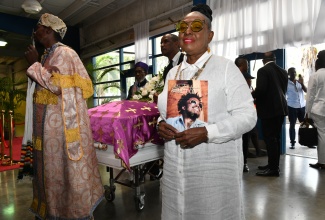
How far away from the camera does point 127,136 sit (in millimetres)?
2244

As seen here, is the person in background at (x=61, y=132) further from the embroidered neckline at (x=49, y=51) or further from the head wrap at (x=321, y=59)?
the head wrap at (x=321, y=59)

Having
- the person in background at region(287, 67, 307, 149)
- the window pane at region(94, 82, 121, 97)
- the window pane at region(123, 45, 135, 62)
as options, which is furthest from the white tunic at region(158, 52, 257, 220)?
the window pane at region(94, 82, 121, 97)

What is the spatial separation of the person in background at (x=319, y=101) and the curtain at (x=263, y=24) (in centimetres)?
39

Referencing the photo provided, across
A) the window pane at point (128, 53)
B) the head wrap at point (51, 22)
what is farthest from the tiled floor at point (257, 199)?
the window pane at point (128, 53)

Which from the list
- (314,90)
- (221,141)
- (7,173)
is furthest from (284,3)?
Answer: (7,173)

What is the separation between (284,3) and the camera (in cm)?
431

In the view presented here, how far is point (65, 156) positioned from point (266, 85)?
2811 mm

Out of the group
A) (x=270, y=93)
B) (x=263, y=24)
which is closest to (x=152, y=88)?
(x=270, y=93)

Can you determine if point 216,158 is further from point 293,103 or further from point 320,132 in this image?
point 293,103

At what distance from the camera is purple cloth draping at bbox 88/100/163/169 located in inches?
87.0

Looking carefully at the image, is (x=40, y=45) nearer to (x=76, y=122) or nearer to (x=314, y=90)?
(x=76, y=122)

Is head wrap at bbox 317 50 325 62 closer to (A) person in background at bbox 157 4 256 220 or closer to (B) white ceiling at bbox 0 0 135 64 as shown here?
(A) person in background at bbox 157 4 256 220

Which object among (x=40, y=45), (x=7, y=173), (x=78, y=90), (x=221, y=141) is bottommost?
(x=7, y=173)

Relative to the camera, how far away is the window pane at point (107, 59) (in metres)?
9.65
